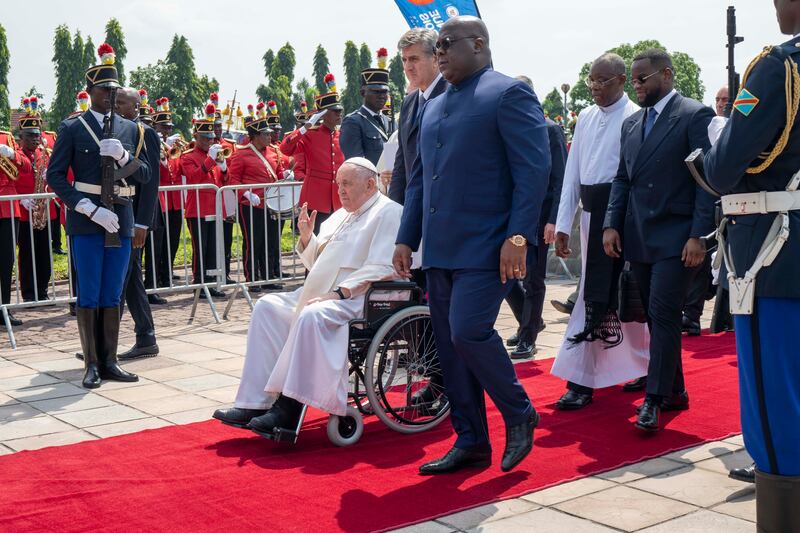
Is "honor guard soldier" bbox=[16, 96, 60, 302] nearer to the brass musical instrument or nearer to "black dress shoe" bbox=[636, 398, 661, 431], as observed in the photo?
the brass musical instrument

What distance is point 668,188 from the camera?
544cm

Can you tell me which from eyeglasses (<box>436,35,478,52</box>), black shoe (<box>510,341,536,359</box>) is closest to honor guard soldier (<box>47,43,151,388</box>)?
black shoe (<box>510,341,536,359</box>)

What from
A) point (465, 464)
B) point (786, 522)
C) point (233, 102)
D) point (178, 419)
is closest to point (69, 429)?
point (178, 419)

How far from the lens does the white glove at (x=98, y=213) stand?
6969 mm

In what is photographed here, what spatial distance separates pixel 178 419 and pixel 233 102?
15.4 meters

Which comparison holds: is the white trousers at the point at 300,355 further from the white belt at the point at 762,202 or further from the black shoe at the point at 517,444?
the white belt at the point at 762,202

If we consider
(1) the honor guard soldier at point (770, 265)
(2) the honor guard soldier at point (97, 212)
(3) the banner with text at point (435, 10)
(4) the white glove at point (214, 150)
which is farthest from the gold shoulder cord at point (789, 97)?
(4) the white glove at point (214, 150)

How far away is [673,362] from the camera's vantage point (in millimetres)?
5387

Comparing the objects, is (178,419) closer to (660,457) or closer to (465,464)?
(465,464)

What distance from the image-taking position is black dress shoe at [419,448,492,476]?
471 cm

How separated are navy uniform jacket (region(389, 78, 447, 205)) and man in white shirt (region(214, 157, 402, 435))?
269 millimetres

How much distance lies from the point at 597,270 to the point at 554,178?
1.51 metres

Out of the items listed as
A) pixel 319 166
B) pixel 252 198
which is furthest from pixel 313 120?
pixel 252 198

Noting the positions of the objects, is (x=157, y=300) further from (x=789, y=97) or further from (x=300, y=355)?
(x=789, y=97)
